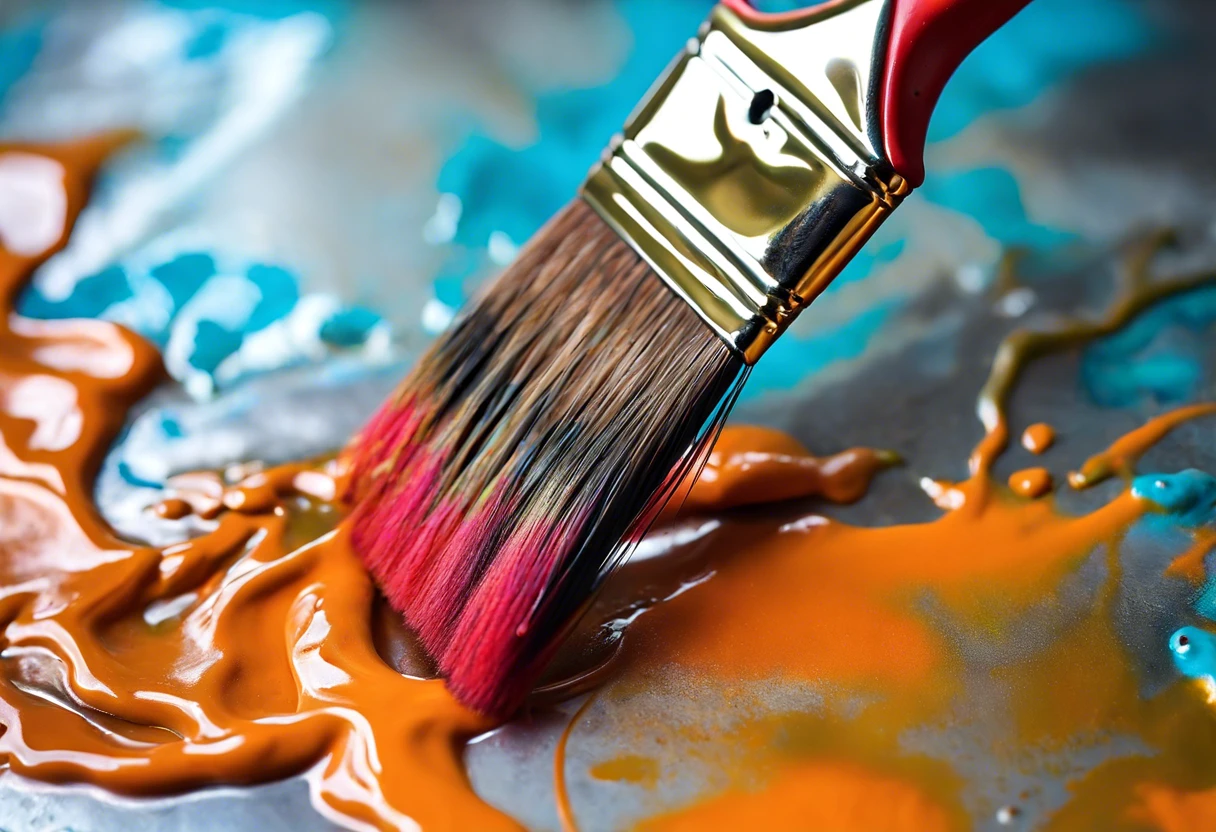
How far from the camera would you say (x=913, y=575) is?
1.28m

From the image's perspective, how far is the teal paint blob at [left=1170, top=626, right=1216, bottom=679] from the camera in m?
1.17

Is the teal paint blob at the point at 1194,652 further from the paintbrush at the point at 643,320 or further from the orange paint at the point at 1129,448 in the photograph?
the paintbrush at the point at 643,320

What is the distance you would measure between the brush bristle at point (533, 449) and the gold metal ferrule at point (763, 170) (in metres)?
0.04

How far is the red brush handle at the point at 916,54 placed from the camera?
1108 mm

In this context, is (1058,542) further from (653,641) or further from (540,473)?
(540,473)

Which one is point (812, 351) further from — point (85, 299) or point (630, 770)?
point (85, 299)

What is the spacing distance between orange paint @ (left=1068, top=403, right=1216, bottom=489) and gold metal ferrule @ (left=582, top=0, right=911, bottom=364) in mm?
427

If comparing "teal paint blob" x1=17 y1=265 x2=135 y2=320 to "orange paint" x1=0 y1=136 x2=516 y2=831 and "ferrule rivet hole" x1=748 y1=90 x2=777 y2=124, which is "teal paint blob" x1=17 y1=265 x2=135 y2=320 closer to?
"orange paint" x1=0 y1=136 x2=516 y2=831

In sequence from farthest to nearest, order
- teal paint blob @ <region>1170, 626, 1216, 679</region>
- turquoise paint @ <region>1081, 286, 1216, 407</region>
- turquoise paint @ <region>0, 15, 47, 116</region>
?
turquoise paint @ <region>0, 15, 47, 116</region> → turquoise paint @ <region>1081, 286, 1216, 407</region> → teal paint blob @ <region>1170, 626, 1216, 679</region>

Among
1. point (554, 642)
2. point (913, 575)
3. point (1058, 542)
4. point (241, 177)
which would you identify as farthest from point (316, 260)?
point (1058, 542)

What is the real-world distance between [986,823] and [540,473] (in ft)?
1.67

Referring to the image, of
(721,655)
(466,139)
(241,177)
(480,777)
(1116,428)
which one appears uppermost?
(241,177)

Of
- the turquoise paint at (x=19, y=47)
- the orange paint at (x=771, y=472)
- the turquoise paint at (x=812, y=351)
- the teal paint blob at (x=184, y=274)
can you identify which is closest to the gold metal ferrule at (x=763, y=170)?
the orange paint at (x=771, y=472)

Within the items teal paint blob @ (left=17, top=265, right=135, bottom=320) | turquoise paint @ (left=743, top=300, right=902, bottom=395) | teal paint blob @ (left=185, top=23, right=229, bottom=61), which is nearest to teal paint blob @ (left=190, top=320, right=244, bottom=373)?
teal paint blob @ (left=17, top=265, right=135, bottom=320)
